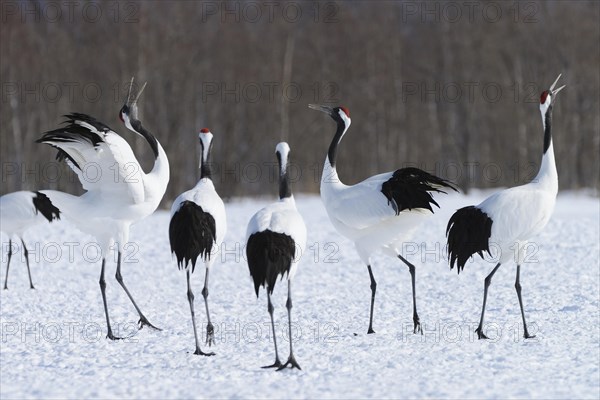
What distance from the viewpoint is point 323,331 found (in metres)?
7.23

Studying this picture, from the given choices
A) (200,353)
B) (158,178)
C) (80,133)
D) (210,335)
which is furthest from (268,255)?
(80,133)

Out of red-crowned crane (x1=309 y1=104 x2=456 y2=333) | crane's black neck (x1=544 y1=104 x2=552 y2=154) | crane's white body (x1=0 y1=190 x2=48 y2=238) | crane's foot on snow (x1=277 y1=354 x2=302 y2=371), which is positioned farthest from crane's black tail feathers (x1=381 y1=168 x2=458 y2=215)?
crane's white body (x1=0 y1=190 x2=48 y2=238)

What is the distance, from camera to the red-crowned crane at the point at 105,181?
7.12 meters

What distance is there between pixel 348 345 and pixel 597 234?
729 centimetres

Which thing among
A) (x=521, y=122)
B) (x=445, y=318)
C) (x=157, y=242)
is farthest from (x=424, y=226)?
(x=521, y=122)

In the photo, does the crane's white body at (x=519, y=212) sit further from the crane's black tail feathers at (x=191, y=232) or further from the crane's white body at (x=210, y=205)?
the crane's black tail feathers at (x=191, y=232)

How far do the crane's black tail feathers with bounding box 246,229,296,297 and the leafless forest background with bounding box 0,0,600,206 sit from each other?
1762 cm

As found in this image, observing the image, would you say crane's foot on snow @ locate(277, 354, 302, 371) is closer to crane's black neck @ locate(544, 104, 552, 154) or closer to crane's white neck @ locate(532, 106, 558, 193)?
crane's white neck @ locate(532, 106, 558, 193)

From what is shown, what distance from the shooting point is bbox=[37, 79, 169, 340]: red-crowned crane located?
7.12 metres

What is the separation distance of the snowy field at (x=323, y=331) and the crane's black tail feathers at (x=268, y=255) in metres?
0.70

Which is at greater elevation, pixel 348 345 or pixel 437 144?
pixel 437 144

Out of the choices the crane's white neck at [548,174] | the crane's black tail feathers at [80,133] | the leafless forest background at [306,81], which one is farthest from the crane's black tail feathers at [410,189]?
the leafless forest background at [306,81]

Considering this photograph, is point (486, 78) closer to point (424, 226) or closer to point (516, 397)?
point (424, 226)

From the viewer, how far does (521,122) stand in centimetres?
2669
